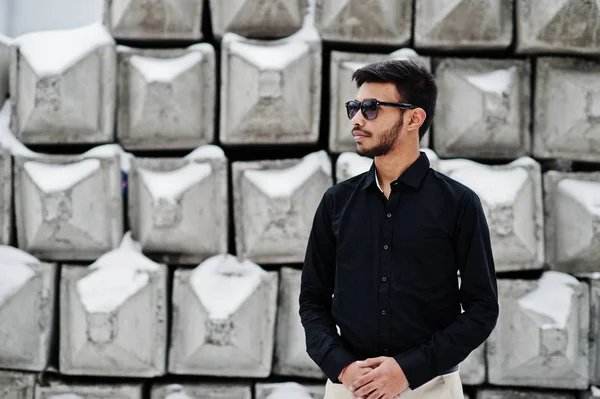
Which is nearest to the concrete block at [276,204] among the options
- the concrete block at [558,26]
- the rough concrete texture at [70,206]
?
the rough concrete texture at [70,206]

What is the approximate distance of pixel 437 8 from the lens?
6.72 feet

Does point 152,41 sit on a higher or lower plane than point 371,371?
higher

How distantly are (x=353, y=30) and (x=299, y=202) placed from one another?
61 cm

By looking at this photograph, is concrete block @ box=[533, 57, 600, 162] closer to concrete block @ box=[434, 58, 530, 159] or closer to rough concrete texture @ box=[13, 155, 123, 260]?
concrete block @ box=[434, 58, 530, 159]

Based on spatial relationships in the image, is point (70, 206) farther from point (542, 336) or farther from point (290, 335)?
point (542, 336)

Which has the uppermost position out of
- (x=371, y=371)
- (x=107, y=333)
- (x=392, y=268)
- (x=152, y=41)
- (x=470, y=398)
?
(x=152, y=41)

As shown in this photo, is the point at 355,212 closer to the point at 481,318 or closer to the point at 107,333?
the point at 481,318

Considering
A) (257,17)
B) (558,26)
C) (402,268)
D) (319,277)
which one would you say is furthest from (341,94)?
(402,268)

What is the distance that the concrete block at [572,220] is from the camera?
1998 mm

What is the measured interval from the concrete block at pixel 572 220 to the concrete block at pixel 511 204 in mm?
60

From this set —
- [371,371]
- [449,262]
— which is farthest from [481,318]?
[371,371]

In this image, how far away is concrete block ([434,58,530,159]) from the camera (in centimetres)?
203

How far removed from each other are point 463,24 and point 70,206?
1.44 m

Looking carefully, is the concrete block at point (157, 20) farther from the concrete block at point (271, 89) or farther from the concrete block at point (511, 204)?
the concrete block at point (511, 204)
